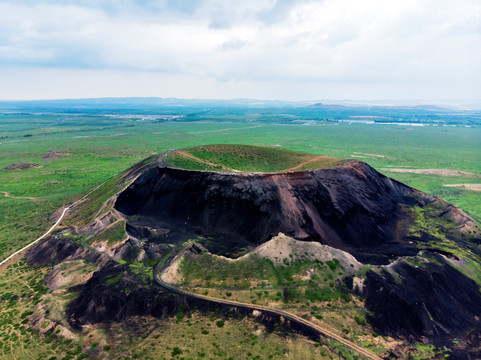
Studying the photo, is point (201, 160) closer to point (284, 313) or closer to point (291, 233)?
point (291, 233)

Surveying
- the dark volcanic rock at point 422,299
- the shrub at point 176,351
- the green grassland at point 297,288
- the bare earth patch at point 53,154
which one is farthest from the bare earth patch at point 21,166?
the dark volcanic rock at point 422,299

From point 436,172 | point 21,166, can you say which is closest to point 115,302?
point 21,166

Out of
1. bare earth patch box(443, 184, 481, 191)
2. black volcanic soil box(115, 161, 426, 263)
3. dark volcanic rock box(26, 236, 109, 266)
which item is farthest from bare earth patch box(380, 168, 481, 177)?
dark volcanic rock box(26, 236, 109, 266)

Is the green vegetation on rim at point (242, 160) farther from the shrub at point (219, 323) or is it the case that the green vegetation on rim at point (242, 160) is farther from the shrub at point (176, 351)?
the shrub at point (176, 351)

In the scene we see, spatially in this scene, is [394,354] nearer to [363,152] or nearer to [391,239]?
[391,239]

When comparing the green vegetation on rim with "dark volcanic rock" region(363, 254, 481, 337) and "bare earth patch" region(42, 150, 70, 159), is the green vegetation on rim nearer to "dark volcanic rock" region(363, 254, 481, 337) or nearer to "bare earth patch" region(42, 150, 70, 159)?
"dark volcanic rock" region(363, 254, 481, 337)

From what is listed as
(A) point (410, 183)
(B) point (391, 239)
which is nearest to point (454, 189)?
(A) point (410, 183)
